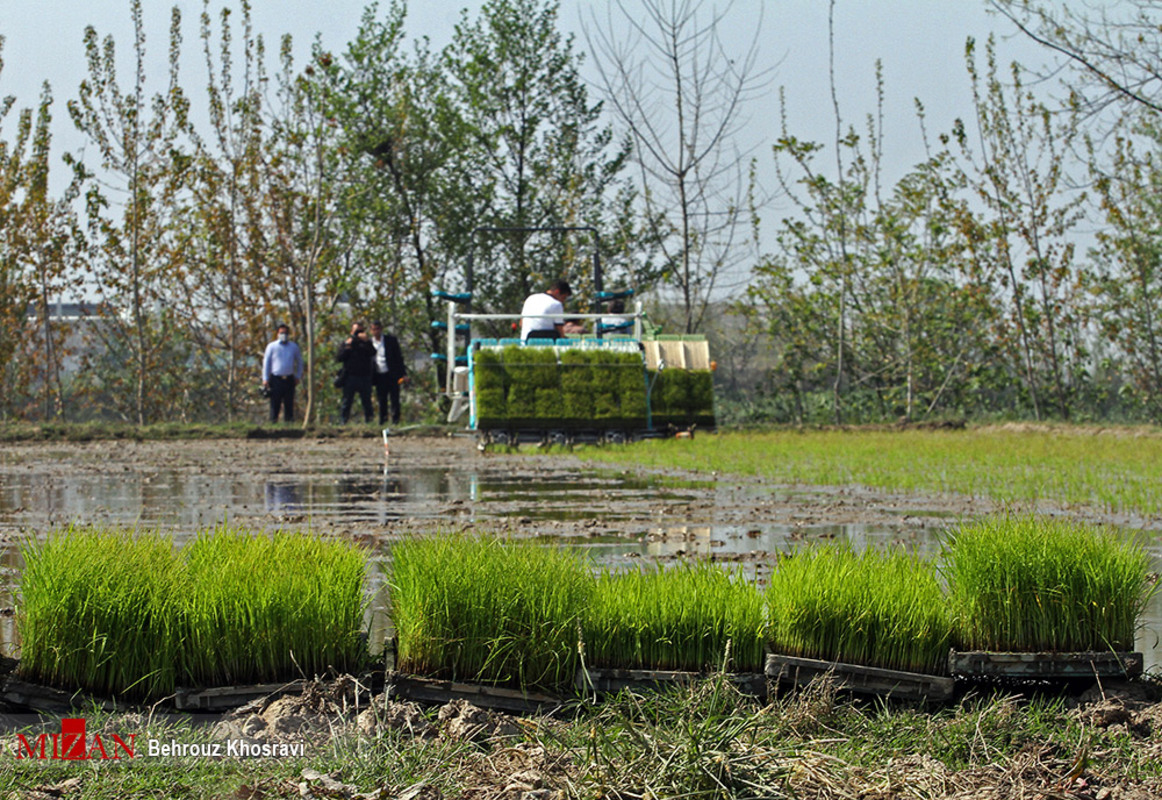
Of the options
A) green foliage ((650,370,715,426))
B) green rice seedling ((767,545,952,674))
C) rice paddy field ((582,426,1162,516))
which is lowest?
green rice seedling ((767,545,952,674))

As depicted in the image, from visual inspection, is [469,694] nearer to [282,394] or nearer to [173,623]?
[173,623]

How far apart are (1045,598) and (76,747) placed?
10.5 feet

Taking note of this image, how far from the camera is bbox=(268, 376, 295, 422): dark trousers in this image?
2317 centimetres

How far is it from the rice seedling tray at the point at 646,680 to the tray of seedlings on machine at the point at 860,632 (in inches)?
4.3

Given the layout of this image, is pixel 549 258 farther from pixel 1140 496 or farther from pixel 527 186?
pixel 1140 496

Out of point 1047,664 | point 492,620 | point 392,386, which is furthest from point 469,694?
point 392,386

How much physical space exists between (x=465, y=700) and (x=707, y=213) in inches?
938

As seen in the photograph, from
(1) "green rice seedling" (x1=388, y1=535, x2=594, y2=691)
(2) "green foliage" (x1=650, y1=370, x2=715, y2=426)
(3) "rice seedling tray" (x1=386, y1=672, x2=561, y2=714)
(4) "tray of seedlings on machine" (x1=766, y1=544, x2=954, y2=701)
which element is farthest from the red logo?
(2) "green foliage" (x1=650, y1=370, x2=715, y2=426)

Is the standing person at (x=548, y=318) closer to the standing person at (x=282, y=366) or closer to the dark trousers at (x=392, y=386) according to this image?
the dark trousers at (x=392, y=386)

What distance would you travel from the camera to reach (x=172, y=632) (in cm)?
397

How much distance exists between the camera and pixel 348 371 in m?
23.4

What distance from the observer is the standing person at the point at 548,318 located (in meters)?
18.9
